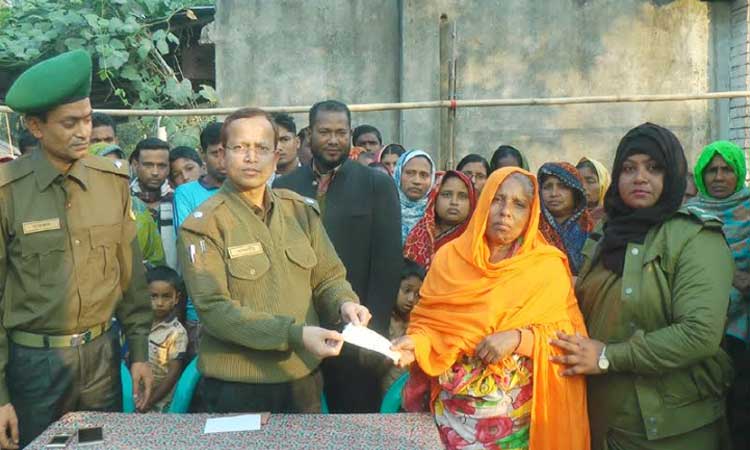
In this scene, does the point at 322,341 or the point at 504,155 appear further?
the point at 504,155

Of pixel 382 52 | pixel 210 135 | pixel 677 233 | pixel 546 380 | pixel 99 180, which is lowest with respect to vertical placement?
pixel 546 380

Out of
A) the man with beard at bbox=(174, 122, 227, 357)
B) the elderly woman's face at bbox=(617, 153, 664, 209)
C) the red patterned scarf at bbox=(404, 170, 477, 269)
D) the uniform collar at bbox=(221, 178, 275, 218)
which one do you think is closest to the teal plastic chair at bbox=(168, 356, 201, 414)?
the uniform collar at bbox=(221, 178, 275, 218)

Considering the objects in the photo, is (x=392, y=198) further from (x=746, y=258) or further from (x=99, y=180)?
(x=746, y=258)

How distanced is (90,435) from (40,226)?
911 millimetres

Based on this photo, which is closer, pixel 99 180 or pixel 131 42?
pixel 99 180

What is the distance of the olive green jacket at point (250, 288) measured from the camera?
8.07 ft

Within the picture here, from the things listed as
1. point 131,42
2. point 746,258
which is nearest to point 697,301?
point 746,258

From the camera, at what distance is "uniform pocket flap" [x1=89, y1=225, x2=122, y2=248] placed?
283cm

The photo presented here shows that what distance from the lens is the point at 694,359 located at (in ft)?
8.57

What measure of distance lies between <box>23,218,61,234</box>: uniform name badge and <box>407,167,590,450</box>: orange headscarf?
1.47 m

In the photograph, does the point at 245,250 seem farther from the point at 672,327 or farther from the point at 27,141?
the point at 27,141

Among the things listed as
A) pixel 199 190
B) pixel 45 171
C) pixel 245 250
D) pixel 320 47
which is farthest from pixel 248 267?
pixel 320 47

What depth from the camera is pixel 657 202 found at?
282cm

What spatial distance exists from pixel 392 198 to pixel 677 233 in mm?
1544
